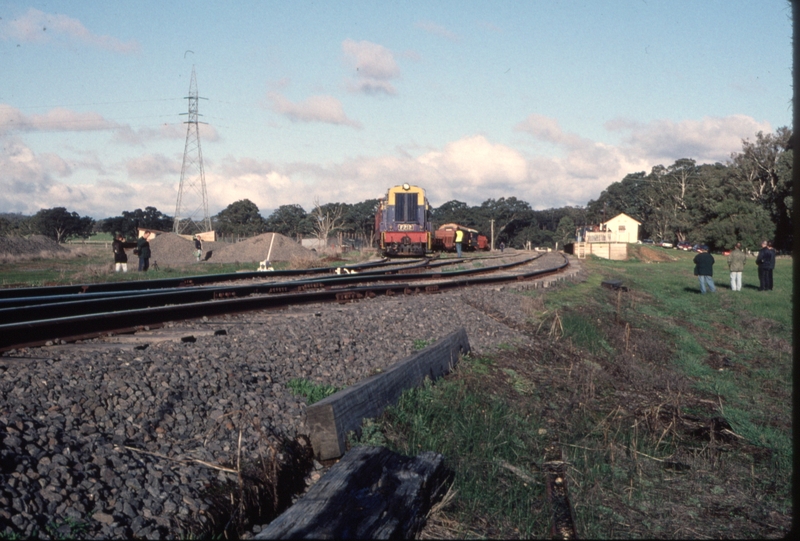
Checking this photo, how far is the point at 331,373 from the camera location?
5926 mm

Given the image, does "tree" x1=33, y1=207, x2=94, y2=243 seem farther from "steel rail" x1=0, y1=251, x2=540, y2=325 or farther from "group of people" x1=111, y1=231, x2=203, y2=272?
"steel rail" x1=0, y1=251, x2=540, y2=325

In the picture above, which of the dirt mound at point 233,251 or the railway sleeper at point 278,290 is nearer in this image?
the railway sleeper at point 278,290

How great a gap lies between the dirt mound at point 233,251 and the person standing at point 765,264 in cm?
1725

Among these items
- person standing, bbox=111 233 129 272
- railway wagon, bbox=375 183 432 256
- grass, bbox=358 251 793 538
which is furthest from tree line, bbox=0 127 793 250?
grass, bbox=358 251 793 538

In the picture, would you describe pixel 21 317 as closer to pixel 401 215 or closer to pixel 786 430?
pixel 786 430

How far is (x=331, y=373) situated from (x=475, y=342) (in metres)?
3.00

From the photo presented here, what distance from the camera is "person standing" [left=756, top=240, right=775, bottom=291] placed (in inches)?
784

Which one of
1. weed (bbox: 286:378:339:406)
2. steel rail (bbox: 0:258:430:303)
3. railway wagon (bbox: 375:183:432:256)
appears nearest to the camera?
weed (bbox: 286:378:339:406)

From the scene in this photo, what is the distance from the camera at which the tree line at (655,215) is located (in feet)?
223

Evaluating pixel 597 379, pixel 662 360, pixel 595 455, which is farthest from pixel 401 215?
pixel 595 455

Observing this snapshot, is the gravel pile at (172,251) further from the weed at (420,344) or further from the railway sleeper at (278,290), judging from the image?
A: the weed at (420,344)

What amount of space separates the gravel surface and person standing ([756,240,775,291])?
1638cm

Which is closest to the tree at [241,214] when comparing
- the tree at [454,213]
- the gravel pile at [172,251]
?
the tree at [454,213]

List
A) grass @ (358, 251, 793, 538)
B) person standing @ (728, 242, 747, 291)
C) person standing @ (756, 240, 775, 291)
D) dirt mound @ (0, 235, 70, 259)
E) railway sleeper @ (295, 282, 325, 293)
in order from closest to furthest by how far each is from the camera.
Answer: grass @ (358, 251, 793, 538) < railway sleeper @ (295, 282, 325, 293) < person standing @ (756, 240, 775, 291) < person standing @ (728, 242, 747, 291) < dirt mound @ (0, 235, 70, 259)
